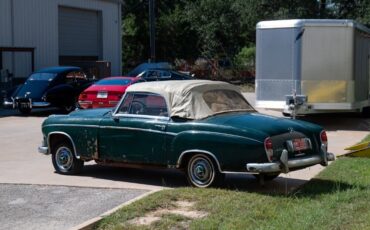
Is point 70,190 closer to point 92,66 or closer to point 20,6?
point 20,6

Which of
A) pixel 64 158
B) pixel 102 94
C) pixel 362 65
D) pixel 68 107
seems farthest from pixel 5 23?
pixel 64 158

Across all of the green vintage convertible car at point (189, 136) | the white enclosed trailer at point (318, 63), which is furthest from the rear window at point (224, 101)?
the white enclosed trailer at point (318, 63)

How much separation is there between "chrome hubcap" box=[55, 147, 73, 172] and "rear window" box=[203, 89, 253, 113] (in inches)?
93.9

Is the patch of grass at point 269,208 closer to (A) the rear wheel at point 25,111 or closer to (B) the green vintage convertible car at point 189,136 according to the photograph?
(B) the green vintage convertible car at point 189,136

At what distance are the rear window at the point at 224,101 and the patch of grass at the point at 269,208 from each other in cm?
Result: 131

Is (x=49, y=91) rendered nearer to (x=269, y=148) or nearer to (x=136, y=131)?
(x=136, y=131)

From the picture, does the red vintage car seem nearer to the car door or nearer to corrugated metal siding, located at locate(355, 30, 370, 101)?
corrugated metal siding, located at locate(355, 30, 370, 101)

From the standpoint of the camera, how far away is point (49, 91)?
20875 millimetres

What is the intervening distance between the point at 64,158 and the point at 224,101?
2682mm

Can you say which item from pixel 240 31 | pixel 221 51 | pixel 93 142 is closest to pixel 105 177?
pixel 93 142

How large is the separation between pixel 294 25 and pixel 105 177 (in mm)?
8281

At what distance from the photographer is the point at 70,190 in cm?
862

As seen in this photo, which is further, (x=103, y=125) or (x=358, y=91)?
(x=358, y=91)

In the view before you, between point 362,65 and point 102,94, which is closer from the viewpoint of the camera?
point 362,65
